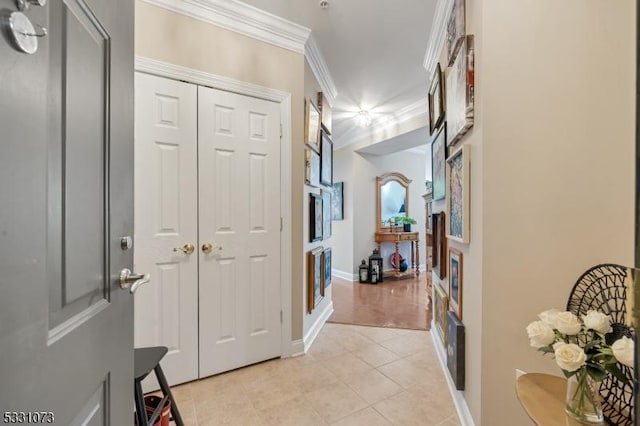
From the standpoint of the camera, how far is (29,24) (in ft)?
1.57

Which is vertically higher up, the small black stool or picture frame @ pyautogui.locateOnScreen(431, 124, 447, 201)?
picture frame @ pyautogui.locateOnScreen(431, 124, 447, 201)

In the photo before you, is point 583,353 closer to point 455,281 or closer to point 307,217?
point 455,281

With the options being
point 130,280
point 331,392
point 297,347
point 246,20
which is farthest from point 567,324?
point 246,20

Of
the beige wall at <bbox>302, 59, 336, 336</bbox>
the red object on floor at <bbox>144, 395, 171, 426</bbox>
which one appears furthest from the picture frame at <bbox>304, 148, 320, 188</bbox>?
the red object on floor at <bbox>144, 395, 171, 426</bbox>

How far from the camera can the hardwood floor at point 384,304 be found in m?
3.39

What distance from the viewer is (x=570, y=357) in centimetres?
89

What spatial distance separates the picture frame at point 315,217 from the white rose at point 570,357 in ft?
7.06

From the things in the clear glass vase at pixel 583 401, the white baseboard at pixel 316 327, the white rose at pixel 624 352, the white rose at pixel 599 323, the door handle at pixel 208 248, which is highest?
the door handle at pixel 208 248

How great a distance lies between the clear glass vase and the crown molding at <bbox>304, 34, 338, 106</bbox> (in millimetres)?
2770

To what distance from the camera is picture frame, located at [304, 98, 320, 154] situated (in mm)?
2705

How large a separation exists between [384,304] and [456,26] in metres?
3.27

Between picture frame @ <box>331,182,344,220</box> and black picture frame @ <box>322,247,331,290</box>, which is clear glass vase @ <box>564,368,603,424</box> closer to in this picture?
black picture frame @ <box>322,247,331,290</box>

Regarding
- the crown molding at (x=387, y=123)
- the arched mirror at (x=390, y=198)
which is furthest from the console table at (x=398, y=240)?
the crown molding at (x=387, y=123)

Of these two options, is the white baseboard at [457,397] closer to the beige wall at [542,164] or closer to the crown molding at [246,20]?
the beige wall at [542,164]
